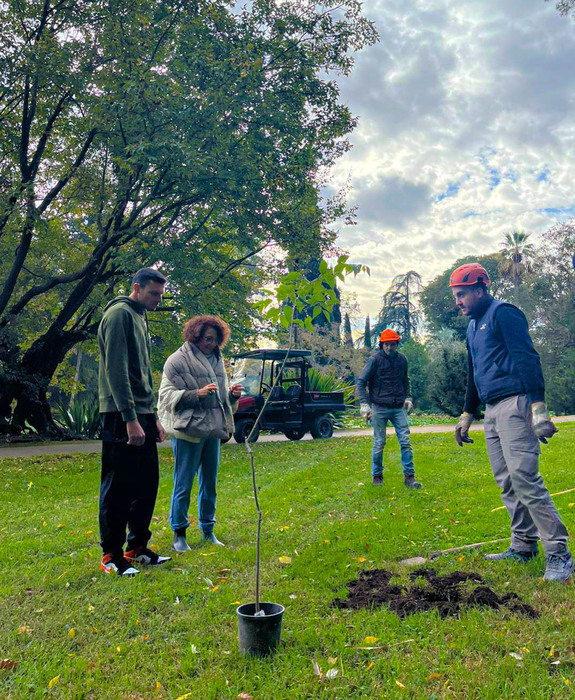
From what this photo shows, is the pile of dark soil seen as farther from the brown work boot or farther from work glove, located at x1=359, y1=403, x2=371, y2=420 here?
work glove, located at x1=359, y1=403, x2=371, y2=420

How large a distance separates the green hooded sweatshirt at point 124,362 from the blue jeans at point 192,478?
0.60 metres

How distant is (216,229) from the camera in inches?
584

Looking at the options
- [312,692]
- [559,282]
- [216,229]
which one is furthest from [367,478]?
[559,282]

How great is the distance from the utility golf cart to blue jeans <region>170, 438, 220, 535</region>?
8527 millimetres

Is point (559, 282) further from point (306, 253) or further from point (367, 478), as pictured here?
point (367, 478)

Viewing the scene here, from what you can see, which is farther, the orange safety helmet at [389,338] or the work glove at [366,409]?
the orange safety helmet at [389,338]

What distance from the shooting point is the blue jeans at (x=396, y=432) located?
23.0 feet

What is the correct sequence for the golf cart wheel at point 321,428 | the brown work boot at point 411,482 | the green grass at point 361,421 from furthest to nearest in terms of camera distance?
the green grass at point 361,421
the golf cart wheel at point 321,428
the brown work boot at point 411,482

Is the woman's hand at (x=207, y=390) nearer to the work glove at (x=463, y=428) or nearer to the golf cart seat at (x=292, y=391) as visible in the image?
the work glove at (x=463, y=428)

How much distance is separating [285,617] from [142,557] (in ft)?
4.76

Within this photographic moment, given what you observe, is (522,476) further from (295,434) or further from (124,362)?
(295,434)

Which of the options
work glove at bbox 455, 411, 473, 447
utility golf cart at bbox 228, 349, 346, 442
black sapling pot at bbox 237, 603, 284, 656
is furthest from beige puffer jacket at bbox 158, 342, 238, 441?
utility golf cart at bbox 228, 349, 346, 442

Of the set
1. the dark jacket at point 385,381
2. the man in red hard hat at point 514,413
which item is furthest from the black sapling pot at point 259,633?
the dark jacket at point 385,381

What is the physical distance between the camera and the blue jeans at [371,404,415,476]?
702 cm
